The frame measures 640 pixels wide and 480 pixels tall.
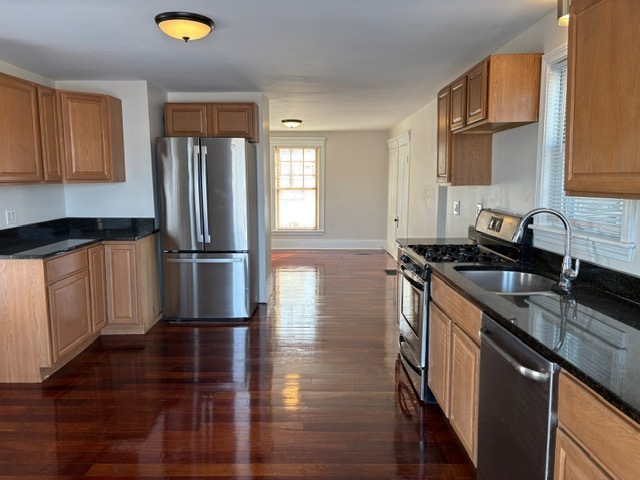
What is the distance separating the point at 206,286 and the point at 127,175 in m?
1.29

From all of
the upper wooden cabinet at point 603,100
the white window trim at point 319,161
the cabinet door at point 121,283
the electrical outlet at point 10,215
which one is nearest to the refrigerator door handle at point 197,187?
the cabinet door at point 121,283

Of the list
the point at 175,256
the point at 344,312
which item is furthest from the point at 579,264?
the point at 175,256

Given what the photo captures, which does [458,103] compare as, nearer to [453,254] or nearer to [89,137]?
[453,254]

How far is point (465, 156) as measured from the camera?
11.6ft

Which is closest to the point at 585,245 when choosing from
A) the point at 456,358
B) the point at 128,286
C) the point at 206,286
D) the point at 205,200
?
the point at 456,358

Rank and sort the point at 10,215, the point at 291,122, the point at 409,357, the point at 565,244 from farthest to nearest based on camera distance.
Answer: the point at 291,122 → the point at 10,215 → the point at 409,357 → the point at 565,244

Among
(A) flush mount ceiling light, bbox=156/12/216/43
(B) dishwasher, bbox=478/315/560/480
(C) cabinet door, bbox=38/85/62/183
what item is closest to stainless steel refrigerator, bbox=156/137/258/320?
(C) cabinet door, bbox=38/85/62/183

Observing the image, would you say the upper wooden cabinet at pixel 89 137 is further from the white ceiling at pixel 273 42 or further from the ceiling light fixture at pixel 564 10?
the ceiling light fixture at pixel 564 10

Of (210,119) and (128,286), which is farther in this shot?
(210,119)

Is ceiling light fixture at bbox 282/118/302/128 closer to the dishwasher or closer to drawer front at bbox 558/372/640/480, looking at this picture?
the dishwasher

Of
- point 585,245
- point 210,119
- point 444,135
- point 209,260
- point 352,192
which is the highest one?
point 210,119

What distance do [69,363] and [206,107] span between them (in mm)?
2663

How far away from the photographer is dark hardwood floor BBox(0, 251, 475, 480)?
224 cm

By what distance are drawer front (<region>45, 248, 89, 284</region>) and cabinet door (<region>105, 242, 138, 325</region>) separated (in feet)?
1.07
